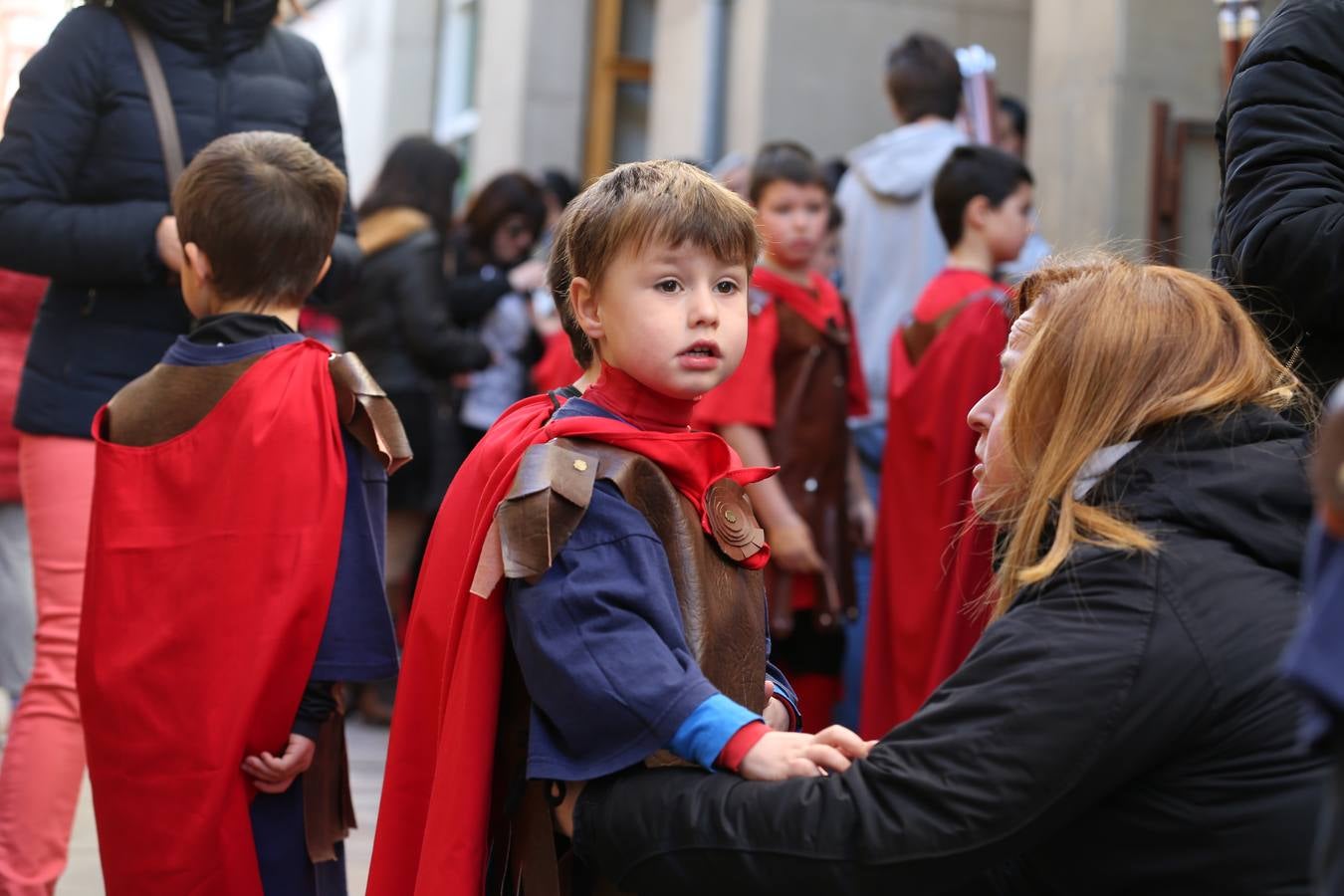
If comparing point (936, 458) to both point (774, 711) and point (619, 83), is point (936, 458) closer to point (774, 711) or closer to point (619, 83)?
point (774, 711)

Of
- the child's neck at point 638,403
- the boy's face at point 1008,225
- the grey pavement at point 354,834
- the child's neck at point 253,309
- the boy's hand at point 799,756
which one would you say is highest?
the boy's face at point 1008,225

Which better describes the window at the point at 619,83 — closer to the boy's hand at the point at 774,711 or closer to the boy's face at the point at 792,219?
the boy's face at the point at 792,219

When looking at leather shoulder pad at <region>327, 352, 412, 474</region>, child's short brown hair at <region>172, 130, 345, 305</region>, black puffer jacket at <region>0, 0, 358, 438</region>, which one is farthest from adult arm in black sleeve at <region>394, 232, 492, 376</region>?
leather shoulder pad at <region>327, 352, 412, 474</region>

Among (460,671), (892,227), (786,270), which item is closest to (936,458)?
(786,270)

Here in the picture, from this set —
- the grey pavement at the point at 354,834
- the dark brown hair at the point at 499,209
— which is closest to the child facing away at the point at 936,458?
the grey pavement at the point at 354,834

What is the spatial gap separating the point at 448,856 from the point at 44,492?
63.7 inches

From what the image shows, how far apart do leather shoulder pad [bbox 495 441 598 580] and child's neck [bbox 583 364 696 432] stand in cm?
24

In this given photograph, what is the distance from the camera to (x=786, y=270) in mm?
5262

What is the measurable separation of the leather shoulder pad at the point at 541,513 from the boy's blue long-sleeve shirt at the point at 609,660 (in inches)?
1.2

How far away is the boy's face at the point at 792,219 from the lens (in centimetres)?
528

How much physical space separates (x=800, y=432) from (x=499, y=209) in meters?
2.86

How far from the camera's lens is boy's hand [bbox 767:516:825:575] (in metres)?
4.95

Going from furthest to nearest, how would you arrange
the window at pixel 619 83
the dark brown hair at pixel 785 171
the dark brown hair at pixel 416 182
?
the window at pixel 619 83
the dark brown hair at pixel 416 182
the dark brown hair at pixel 785 171

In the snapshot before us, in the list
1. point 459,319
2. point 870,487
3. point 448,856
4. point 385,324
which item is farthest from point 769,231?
point 448,856
